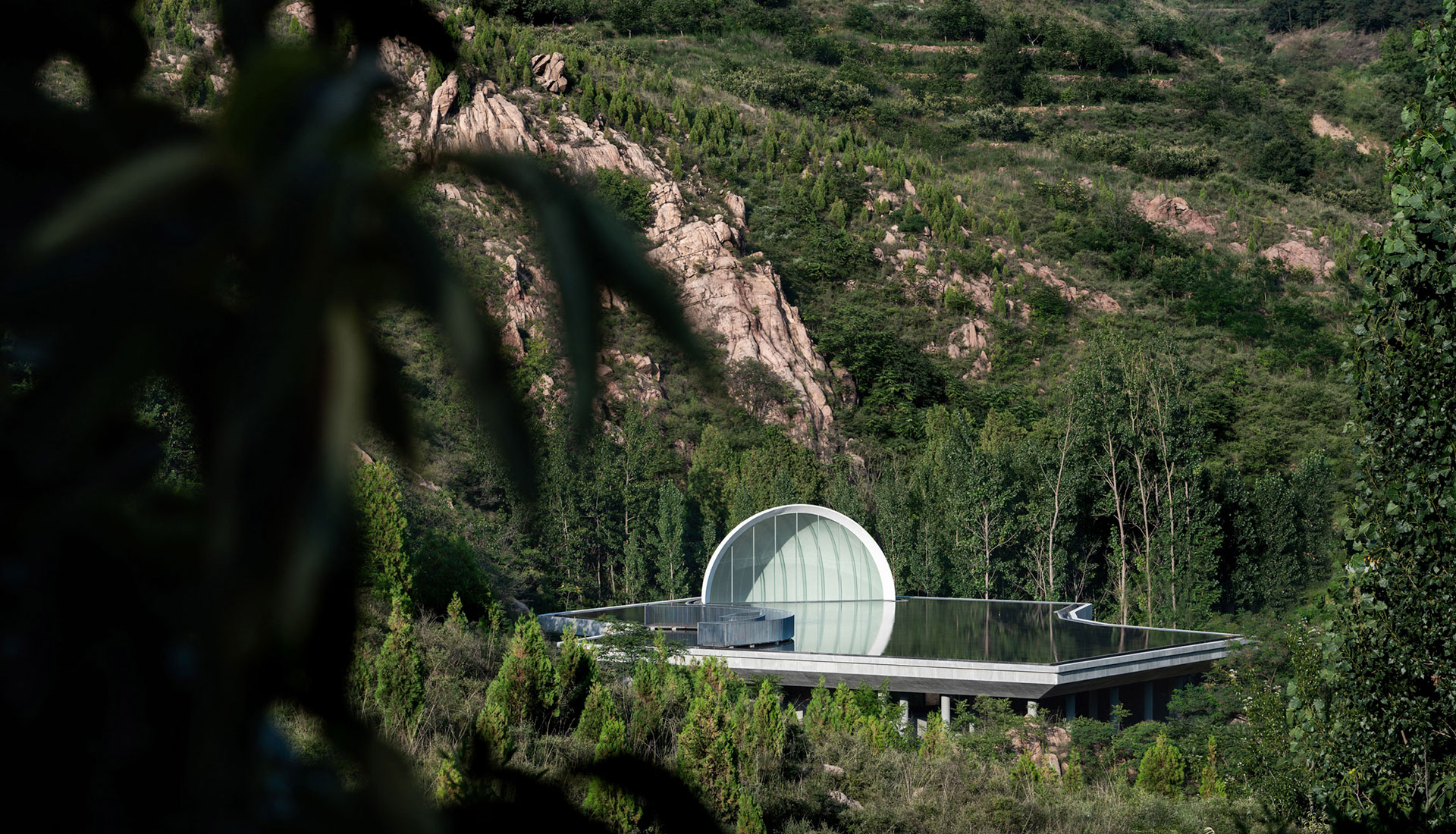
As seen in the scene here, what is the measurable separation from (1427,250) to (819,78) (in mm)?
55017

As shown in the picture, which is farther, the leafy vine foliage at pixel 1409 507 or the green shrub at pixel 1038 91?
the green shrub at pixel 1038 91

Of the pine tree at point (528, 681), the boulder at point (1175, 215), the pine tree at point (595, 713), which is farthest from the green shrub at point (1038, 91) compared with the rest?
the pine tree at point (595, 713)

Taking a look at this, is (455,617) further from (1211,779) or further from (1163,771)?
(1211,779)

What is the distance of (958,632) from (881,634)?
1.40 meters

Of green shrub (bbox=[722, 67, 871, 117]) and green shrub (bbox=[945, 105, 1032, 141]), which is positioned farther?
green shrub (bbox=[945, 105, 1032, 141])

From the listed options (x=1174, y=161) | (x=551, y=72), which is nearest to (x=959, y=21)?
(x=1174, y=161)

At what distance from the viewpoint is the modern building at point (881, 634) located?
15430 mm

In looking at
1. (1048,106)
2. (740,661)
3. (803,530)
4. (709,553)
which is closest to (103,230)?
(740,661)

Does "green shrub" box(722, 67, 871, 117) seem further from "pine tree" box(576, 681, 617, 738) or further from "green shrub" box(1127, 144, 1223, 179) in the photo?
"pine tree" box(576, 681, 617, 738)

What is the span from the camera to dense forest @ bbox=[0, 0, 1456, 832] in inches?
23.8

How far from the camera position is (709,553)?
28.4 meters

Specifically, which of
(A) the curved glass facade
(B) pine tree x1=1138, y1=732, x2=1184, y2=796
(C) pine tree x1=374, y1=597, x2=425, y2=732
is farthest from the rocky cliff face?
(C) pine tree x1=374, y1=597, x2=425, y2=732

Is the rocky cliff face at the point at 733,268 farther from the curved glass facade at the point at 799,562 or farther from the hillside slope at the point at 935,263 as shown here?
the curved glass facade at the point at 799,562

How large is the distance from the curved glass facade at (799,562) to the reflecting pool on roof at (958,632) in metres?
0.45
